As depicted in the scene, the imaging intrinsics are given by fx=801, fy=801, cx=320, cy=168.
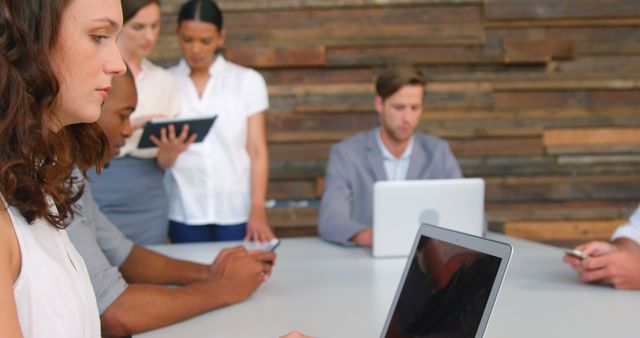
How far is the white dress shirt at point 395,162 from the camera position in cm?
319

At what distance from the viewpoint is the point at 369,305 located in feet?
6.27

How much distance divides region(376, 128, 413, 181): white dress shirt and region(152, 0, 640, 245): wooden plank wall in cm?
95

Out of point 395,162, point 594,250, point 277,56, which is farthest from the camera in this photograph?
point 277,56

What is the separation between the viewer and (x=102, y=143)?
4.27 ft

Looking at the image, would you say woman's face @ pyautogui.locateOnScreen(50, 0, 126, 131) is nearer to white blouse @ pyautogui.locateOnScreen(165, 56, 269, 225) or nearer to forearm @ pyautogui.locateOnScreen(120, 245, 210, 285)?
A: forearm @ pyautogui.locateOnScreen(120, 245, 210, 285)

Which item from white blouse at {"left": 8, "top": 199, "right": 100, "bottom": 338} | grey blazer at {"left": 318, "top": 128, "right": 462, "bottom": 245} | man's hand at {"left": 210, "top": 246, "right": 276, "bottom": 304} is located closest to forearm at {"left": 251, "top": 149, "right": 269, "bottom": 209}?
grey blazer at {"left": 318, "top": 128, "right": 462, "bottom": 245}

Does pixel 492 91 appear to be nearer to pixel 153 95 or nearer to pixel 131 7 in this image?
pixel 153 95

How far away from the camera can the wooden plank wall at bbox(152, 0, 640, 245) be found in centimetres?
414

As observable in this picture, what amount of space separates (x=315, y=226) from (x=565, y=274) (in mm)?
2042

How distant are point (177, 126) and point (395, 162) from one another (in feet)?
2.93

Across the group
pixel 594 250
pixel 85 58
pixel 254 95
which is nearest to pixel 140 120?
pixel 254 95

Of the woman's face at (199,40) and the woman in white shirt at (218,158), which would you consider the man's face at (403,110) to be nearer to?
the woman in white shirt at (218,158)

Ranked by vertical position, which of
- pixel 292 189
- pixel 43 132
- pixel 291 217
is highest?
pixel 43 132

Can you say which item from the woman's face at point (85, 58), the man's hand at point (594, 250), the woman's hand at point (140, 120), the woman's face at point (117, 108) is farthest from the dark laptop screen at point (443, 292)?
the woman's hand at point (140, 120)
